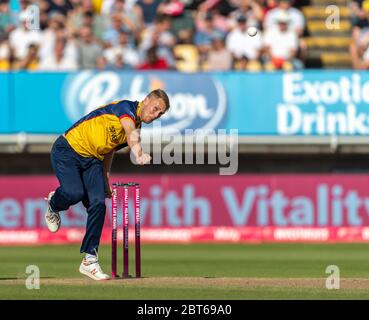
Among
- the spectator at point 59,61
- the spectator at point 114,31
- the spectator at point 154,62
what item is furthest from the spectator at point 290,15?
the spectator at point 59,61

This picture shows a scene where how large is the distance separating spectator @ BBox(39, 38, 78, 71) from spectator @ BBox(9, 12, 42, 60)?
374 millimetres

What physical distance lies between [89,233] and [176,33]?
41.4 feet

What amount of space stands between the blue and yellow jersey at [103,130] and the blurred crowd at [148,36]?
11.3 metres

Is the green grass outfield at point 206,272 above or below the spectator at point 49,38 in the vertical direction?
below

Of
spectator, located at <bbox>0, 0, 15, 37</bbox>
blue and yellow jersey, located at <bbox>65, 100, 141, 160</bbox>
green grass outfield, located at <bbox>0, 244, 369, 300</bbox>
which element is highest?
spectator, located at <bbox>0, 0, 15, 37</bbox>

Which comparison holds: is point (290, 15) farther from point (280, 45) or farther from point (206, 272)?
point (206, 272)

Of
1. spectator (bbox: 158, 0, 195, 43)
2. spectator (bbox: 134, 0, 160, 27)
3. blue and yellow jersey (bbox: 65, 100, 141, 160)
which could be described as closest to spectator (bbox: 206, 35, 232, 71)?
spectator (bbox: 158, 0, 195, 43)

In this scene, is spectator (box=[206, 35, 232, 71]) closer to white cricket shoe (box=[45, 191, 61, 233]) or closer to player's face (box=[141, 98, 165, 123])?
white cricket shoe (box=[45, 191, 61, 233])

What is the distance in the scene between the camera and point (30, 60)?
23.4 m

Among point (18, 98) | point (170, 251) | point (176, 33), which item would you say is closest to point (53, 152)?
point (170, 251)

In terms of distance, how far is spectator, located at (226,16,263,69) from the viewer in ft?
77.9

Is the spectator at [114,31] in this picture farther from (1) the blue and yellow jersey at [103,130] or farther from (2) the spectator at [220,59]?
(1) the blue and yellow jersey at [103,130]

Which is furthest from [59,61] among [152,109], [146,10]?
[152,109]

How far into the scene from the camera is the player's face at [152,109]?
38.2ft
